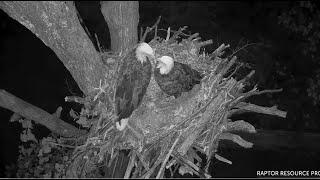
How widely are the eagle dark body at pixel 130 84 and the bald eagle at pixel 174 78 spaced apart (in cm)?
21

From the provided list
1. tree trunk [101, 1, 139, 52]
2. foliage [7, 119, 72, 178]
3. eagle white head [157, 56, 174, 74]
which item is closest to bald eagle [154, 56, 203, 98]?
eagle white head [157, 56, 174, 74]

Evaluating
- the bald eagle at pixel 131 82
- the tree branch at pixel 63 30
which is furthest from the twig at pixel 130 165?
the tree branch at pixel 63 30

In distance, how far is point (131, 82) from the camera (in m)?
2.90

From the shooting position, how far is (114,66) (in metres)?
3.08

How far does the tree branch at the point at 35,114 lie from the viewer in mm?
3260

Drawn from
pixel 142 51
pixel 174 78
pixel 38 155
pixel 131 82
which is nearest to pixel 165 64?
pixel 174 78

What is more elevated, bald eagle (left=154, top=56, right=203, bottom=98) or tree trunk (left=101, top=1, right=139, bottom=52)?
tree trunk (left=101, top=1, right=139, bottom=52)

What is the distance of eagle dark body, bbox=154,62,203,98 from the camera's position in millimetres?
3209

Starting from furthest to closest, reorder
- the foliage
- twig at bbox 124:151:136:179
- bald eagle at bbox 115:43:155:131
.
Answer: the foliage < bald eagle at bbox 115:43:155:131 < twig at bbox 124:151:136:179

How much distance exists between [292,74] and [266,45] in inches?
26.1

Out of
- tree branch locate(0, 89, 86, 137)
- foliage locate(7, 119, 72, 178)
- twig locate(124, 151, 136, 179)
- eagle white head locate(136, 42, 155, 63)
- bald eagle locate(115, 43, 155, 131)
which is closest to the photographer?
twig locate(124, 151, 136, 179)

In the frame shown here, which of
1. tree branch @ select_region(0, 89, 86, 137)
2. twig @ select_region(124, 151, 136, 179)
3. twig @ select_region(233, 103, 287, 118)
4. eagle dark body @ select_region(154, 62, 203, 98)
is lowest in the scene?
twig @ select_region(124, 151, 136, 179)

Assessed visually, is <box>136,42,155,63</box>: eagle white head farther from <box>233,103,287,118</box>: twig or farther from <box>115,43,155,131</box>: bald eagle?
<box>233,103,287,118</box>: twig

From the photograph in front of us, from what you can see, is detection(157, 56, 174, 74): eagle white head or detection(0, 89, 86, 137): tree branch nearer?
detection(157, 56, 174, 74): eagle white head
